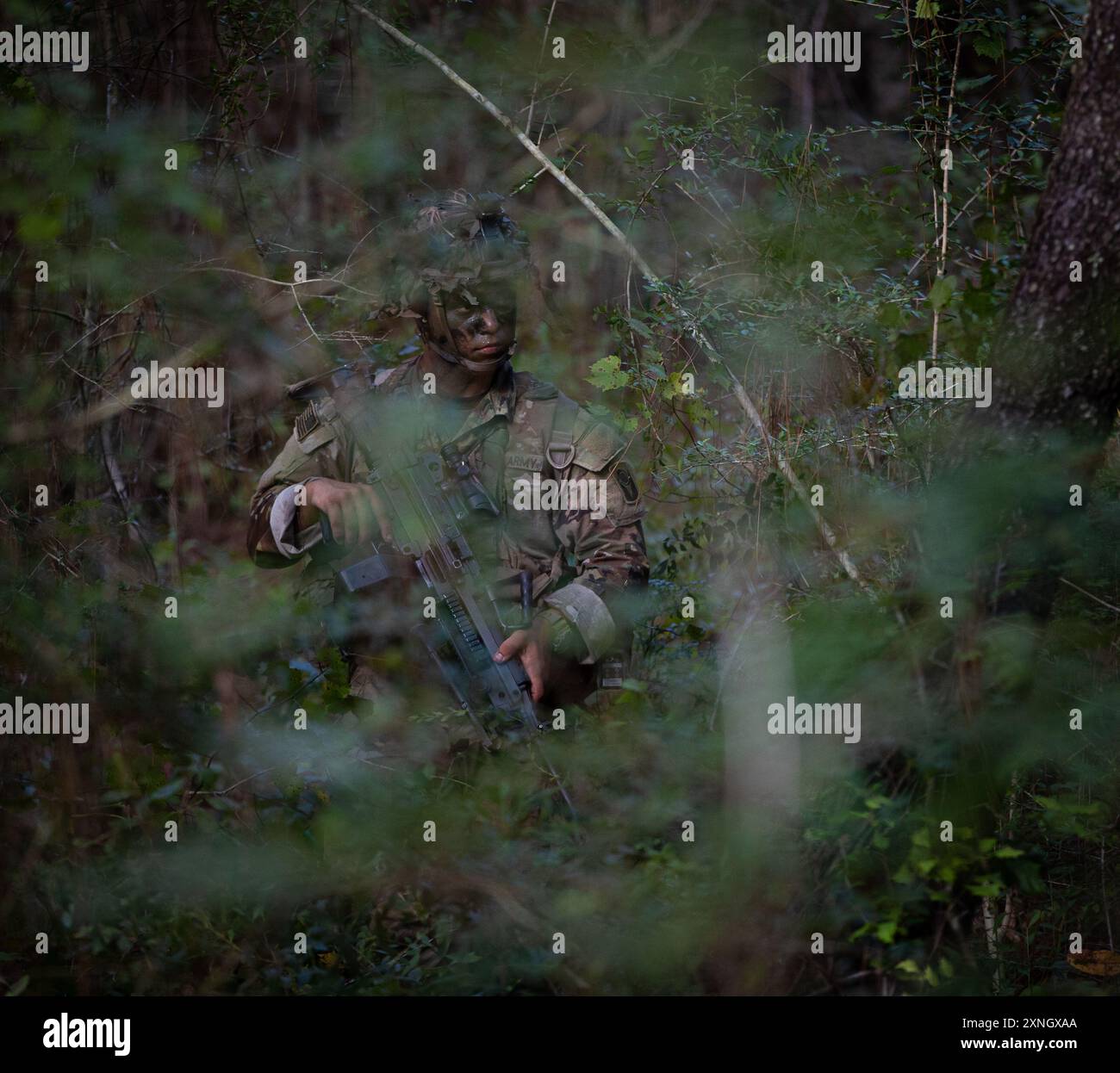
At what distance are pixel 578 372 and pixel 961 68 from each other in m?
1.72

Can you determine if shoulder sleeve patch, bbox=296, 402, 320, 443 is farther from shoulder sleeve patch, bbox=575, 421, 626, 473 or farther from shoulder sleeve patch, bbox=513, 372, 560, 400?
shoulder sleeve patch, bbox=575, 421, 626, 473

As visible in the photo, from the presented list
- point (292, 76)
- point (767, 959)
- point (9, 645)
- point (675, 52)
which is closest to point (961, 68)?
point (675, 52)

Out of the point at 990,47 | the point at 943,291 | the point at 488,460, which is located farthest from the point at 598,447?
the point at 990,47

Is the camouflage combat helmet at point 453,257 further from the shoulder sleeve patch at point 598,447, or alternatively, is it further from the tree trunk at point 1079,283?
the tree trunk at point 1079,283

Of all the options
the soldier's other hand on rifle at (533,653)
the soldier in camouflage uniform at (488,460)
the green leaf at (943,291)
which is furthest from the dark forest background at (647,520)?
the soldier's other hand on rifle at (533,653)

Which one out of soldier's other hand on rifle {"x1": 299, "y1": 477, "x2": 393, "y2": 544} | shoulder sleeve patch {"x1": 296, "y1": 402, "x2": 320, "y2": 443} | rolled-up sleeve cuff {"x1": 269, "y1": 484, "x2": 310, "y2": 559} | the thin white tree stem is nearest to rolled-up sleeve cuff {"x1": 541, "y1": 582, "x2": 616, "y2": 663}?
soldier's other hand on rifle {"x1": 299, "y1": 477, "x2": 393, "y2": 544}

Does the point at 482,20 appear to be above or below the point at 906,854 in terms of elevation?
above

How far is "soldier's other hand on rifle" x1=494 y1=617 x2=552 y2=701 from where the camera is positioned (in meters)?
4.77

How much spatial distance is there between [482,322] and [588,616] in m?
1.09

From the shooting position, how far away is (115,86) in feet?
16.4

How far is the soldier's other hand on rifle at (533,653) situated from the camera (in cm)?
477

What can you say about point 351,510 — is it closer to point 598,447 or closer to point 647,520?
point 598,447

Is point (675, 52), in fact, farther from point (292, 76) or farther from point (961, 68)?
point (292, 76)

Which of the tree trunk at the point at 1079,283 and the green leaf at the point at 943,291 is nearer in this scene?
the tree trunk at the point at 1079,283
